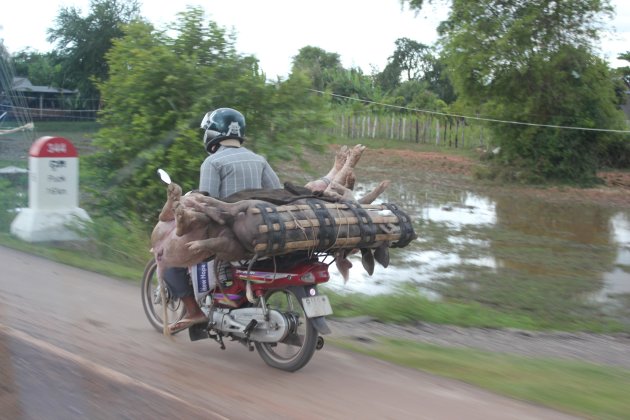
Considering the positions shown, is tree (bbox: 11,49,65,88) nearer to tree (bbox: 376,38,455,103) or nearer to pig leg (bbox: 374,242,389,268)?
tree (bbox: 376,38,455,103)

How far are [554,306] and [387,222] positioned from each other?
534cm

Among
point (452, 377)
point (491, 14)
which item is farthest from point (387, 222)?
point (491, 14)

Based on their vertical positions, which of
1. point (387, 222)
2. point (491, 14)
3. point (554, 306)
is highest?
point (491, 14)

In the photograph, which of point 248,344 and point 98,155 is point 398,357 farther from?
point 98,155

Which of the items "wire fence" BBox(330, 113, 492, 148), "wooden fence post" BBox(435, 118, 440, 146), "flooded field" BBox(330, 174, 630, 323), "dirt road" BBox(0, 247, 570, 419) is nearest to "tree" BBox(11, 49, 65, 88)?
"wire fence" BBox(330, 113, 492, 148)

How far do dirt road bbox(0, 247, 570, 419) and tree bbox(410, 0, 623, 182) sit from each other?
71.0ft

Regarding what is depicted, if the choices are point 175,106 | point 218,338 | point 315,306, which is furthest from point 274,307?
point 175,106

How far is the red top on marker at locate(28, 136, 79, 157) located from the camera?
11.8 meters

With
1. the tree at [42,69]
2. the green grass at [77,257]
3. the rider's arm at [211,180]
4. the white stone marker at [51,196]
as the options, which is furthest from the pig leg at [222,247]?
the tree at [42,69]

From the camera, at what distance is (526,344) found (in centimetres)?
804

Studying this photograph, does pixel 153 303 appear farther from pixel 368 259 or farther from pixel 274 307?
pixel 368 259

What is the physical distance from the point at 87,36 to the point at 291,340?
3695 cm

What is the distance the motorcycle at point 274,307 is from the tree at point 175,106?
5.00 meters

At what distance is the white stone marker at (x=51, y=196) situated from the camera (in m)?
11.7
